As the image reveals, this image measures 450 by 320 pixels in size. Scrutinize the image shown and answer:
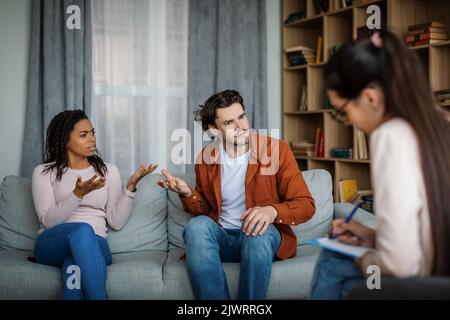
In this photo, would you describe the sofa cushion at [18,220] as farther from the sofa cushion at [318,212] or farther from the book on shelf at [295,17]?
the book on shelf at [295,17]

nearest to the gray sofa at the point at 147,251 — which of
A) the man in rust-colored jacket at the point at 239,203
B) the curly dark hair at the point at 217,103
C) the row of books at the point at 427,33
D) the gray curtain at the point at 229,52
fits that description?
the man in rust-colored jacket at the point at 239,203

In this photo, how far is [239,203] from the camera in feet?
7.25

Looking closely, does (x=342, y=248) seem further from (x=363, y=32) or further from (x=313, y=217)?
(x=363, y=32)

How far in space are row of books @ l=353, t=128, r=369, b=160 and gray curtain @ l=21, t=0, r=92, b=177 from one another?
6.20 feet

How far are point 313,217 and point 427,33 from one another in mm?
1430

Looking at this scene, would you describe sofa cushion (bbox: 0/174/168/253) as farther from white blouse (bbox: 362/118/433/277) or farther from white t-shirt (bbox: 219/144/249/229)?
white blouse (bbox: 362/118/433/277)

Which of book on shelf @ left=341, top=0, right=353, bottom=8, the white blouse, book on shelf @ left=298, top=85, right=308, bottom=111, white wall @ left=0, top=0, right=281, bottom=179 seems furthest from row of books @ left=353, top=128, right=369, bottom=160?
the white blouse

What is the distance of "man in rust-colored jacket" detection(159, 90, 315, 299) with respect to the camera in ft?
6.34

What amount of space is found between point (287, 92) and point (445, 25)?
4.51 ft

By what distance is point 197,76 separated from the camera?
3.95 meters

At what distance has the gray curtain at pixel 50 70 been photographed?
137 inches

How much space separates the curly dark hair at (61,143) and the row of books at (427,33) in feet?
6.64

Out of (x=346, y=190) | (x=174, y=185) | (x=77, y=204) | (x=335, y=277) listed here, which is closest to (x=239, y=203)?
(x=174, y=185)

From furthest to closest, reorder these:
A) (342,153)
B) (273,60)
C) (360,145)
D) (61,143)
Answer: (273,60) < (342,153) < (360,145) < (61,143)
